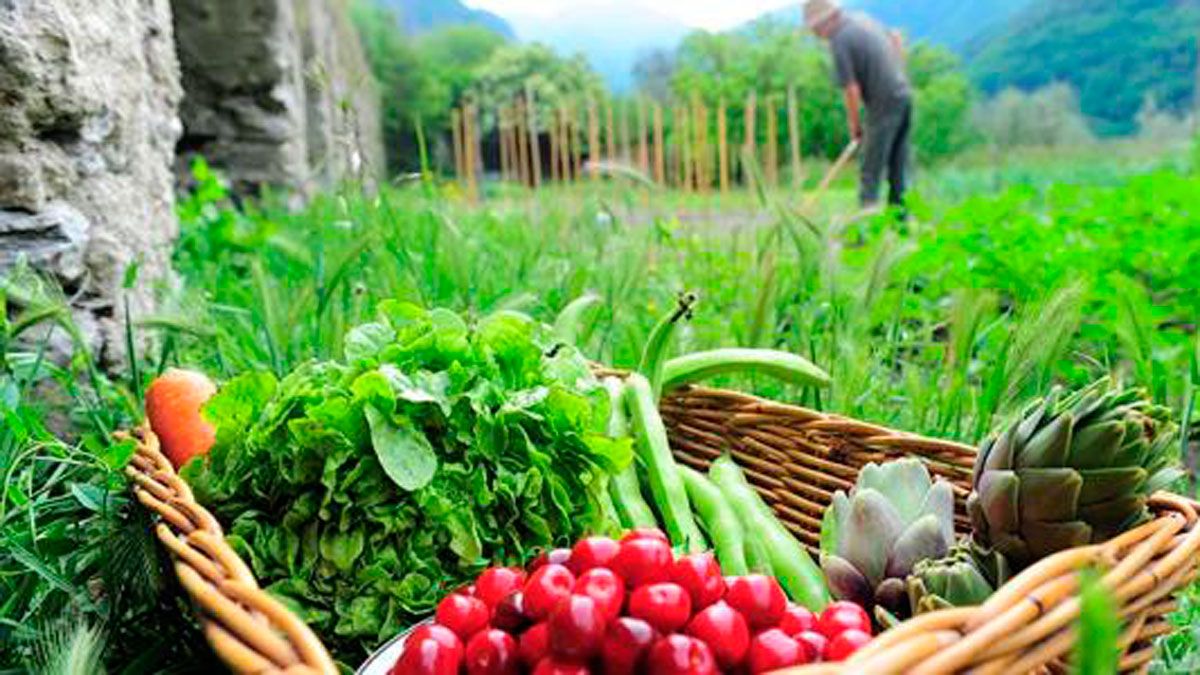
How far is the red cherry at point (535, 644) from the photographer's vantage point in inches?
38.1

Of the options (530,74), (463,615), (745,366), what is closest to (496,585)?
(463,615)

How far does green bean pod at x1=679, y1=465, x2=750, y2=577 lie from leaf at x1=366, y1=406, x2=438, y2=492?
19.5 inches

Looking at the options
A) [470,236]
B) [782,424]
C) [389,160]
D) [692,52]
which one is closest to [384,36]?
[389,160]

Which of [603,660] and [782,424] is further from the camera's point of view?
[782,424]

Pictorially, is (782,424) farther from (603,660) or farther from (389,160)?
(389,160)

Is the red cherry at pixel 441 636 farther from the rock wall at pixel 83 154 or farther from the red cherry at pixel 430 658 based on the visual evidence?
the rock wall at pixel 83 154

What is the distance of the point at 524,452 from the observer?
139 centimetres

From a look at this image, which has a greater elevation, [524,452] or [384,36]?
[384,36]

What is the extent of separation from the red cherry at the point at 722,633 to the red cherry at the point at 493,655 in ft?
0.56

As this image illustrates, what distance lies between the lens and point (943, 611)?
0.84 m

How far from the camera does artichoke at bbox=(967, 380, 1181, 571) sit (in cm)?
116

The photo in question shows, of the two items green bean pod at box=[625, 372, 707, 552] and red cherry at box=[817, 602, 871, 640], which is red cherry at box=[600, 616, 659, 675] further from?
green bean pod at box=[625, 372, 707, 552]

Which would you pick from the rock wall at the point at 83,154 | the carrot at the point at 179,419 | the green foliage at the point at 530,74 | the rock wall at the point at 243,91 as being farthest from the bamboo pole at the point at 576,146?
the green foliage at the point at 530,74

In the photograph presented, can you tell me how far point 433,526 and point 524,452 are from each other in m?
0.15
